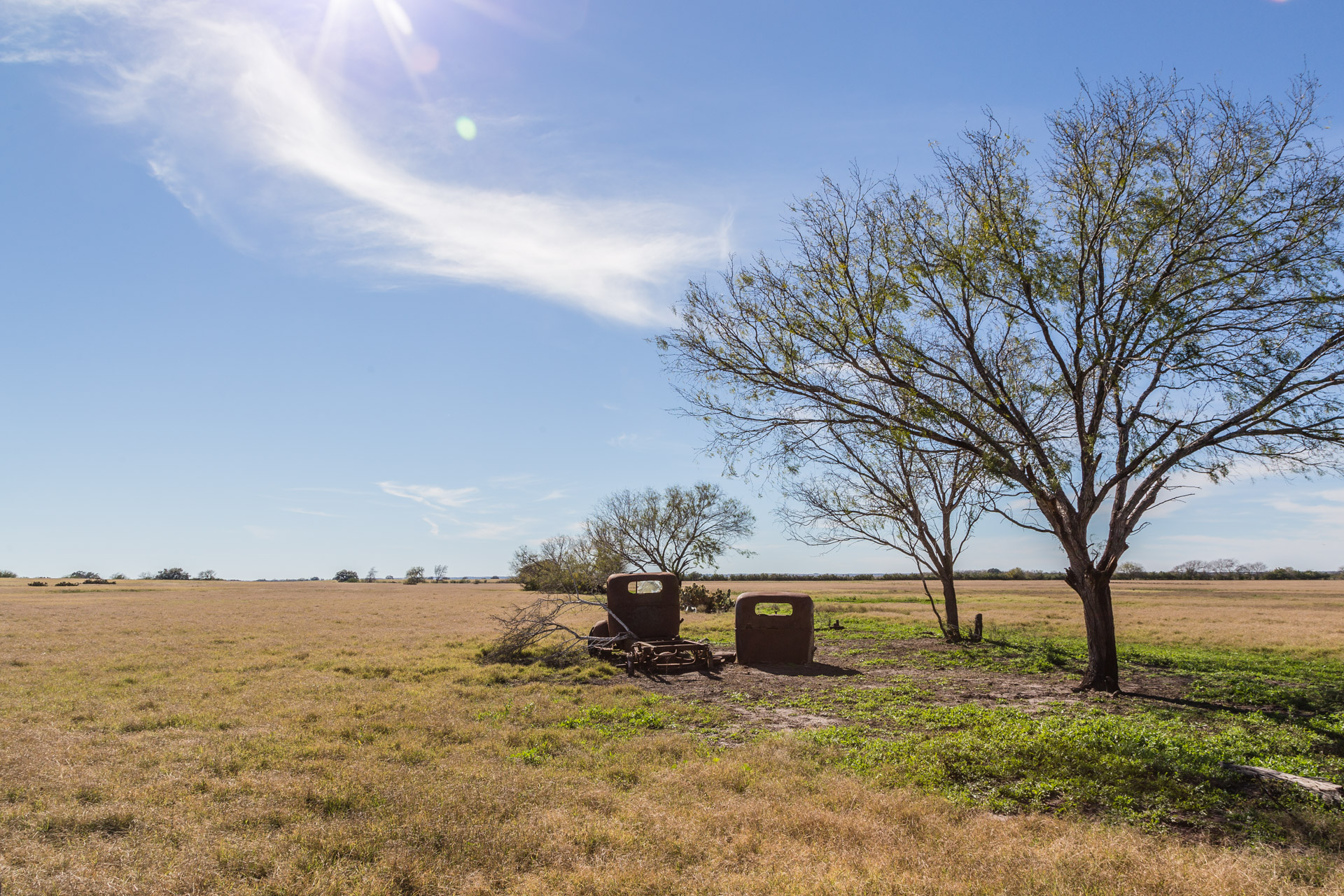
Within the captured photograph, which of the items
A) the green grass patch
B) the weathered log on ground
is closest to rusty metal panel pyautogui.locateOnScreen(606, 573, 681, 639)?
the green grass patch

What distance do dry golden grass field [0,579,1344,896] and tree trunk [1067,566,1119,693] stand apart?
2.52ft

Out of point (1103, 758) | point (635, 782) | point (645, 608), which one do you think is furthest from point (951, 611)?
point (635, 782)

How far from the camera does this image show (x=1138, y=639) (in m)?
28.5

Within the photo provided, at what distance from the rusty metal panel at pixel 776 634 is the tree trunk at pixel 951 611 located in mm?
7836

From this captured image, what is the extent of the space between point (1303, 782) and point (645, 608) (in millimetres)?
16715

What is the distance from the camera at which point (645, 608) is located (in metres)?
22.6

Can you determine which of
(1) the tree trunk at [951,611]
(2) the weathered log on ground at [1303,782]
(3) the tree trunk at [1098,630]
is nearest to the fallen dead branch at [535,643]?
(1) the tree trunk at [951,611]

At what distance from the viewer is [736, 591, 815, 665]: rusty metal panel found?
65.7 ft

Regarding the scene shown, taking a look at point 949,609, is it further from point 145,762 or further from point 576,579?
point 576,579

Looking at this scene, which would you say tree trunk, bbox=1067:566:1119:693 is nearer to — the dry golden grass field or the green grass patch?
the dry golden grass field

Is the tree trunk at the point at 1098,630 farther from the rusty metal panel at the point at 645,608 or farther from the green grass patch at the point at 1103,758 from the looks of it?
the rusty metal panel at the point at 645,608

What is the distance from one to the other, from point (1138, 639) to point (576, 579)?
38.5 metres

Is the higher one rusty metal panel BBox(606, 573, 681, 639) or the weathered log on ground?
rusty metal panel BBox(606, 573, 681, 639)

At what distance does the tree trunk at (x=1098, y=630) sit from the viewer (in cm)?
1455
